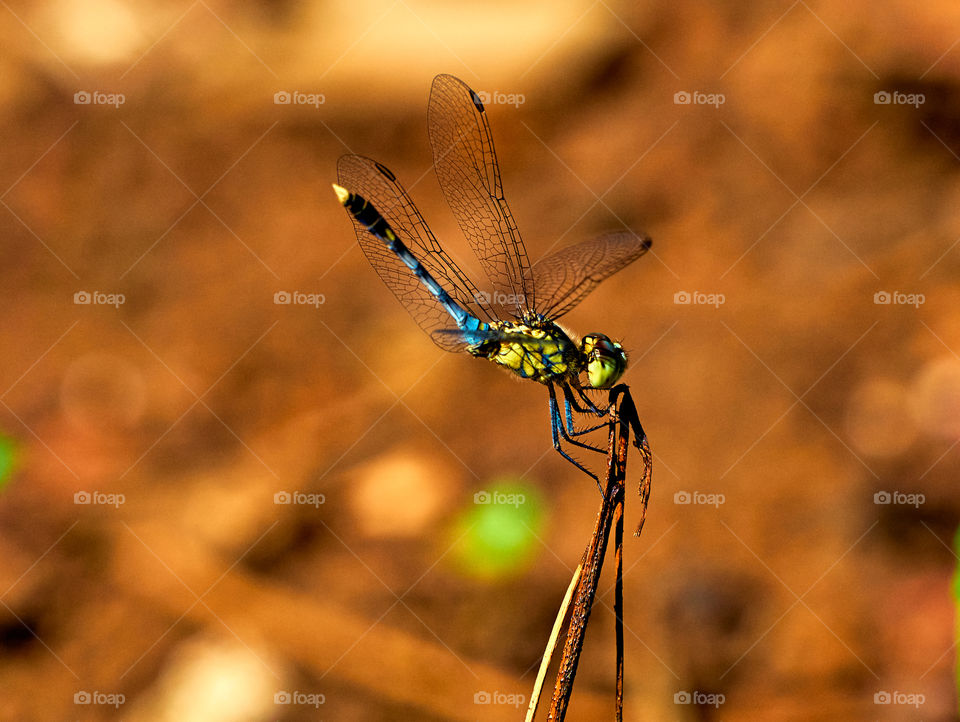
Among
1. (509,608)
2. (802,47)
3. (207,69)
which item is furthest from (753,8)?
(509,608)

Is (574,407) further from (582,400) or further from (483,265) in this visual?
(483,265)

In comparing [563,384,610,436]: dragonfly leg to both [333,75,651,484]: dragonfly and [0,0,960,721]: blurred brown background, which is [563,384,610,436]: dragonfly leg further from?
[0,0,960,721]: blurred brown background

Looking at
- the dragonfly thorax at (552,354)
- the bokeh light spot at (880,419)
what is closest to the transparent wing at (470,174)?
the dragonfly thorax at (552,354)

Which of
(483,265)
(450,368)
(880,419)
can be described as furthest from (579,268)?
(880,419)

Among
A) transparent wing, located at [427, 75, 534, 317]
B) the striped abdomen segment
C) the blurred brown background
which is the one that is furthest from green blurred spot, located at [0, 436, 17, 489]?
transparent wing, located at [427, 75, 534, 317]

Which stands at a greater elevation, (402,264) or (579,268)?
(402,264)

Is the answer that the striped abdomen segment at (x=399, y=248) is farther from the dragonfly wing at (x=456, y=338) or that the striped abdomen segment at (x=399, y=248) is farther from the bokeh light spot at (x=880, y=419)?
the bokeh light spot at (x=880, y=419)
